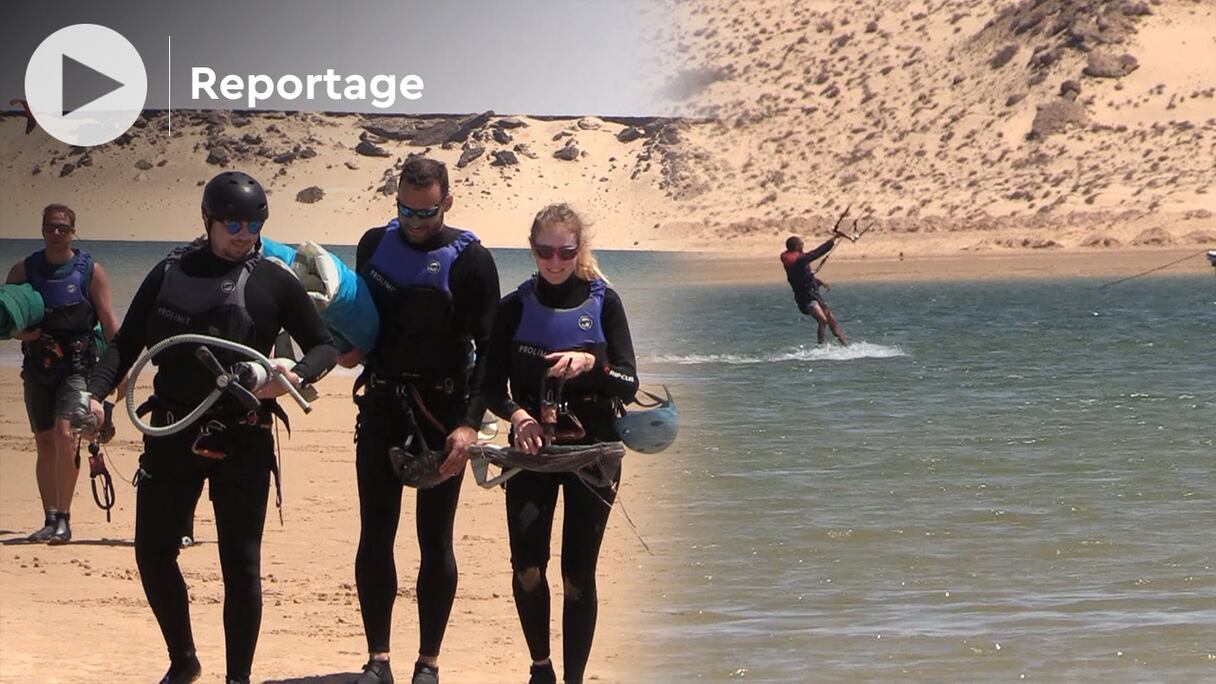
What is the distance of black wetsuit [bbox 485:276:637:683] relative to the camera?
4609mm

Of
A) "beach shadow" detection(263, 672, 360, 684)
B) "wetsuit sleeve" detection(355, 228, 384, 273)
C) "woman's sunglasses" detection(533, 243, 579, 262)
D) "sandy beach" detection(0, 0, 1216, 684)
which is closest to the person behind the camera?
"woman's sunglasses" detection(533, 243, 579, 262)

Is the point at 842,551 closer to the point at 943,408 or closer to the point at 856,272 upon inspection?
the point at 943,408

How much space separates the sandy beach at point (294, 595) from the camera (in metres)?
5.34

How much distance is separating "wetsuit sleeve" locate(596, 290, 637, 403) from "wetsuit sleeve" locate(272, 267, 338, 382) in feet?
2.47

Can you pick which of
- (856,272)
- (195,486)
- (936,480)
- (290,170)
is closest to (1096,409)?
(936,480)

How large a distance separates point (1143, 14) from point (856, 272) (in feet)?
93.0

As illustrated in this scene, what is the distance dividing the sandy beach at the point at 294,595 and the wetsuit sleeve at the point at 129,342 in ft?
3.26

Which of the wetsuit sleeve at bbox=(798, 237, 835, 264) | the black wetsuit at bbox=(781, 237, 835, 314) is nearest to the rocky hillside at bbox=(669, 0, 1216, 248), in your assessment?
the black wetsuit at bbox=(781, 237, 835, 314)

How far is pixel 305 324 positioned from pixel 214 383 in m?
0.30

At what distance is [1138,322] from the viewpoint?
26.3 meters

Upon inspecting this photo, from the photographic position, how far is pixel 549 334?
15.0 feet

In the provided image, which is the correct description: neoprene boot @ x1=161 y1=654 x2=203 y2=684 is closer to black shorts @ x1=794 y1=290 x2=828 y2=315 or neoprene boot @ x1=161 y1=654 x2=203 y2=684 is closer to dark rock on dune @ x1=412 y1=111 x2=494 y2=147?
black shorts @ x1=794 y1=290 x2=828 y2=315

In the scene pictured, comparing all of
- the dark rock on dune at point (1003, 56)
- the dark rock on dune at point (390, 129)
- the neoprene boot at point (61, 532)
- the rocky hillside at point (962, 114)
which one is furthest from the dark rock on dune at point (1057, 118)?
the neoprene boot at point (61, 532)

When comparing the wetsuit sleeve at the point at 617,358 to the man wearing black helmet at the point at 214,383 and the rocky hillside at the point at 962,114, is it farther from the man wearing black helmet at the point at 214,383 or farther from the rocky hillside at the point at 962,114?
the rocky hillside at the point at 962,114
